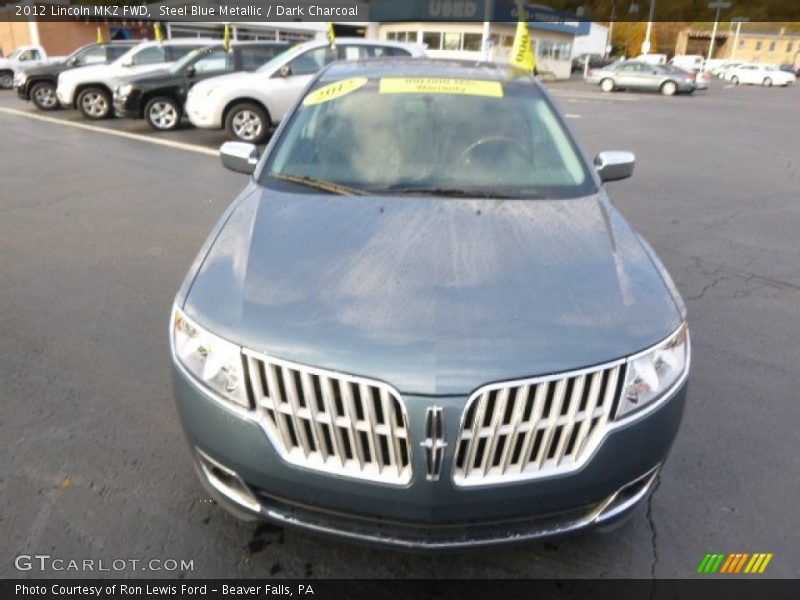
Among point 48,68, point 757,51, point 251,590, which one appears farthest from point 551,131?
point 757,51

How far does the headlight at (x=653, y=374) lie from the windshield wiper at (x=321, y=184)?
4.83 feet

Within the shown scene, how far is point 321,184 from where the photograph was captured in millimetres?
2854

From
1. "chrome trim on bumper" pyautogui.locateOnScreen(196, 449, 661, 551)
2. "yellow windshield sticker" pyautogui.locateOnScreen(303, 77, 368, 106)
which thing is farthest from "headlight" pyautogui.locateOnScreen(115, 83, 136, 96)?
"chrome trim on bumper" pyautogui.locateOnScreen(196, 449, 661, 551)

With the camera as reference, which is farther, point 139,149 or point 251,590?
point 139,149

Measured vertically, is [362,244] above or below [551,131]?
below

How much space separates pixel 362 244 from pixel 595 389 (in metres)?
1.03

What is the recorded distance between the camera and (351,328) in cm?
184

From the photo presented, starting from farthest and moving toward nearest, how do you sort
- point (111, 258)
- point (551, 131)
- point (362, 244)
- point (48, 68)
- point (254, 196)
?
point (48, 68)
point (111, 258)
point (551, 131)
point (254, 196)
point (362, 244)

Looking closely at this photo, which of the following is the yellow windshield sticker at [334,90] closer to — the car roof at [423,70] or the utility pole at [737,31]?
the car roof at [423,70]

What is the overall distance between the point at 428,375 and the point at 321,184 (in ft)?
4.78

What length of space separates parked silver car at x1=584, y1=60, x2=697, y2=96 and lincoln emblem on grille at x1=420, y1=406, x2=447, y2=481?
32.3 metres

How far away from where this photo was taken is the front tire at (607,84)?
30980 millimetres

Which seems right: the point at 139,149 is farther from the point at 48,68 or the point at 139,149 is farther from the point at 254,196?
the point at 254,196

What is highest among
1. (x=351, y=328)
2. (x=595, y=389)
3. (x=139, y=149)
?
(x=351, y=328)
